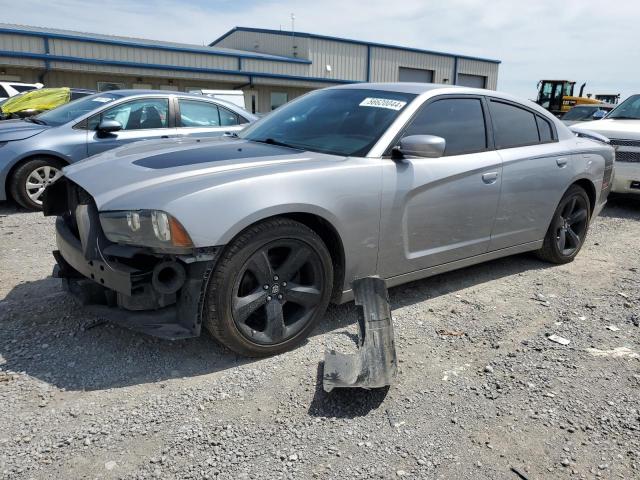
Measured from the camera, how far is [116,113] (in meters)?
6.99

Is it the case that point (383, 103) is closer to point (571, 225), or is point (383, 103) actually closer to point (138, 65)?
point (571, 225)

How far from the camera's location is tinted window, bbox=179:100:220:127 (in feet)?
24.0

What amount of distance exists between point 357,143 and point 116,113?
15.0 feet

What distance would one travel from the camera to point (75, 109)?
721 centimetres

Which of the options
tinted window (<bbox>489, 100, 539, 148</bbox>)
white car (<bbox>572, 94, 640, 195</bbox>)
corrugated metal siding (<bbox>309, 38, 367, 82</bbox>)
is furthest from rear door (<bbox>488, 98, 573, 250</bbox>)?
corrugated metal siding (<bbox>309, 38, 367, 82</bbox>)

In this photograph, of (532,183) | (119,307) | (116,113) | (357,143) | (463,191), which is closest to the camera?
(119,307)

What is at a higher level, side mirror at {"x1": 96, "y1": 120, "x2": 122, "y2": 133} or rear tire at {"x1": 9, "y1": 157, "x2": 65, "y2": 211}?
side mirror at {"x1": 96, "y1": 120, "x2": 122, "y2": 133}

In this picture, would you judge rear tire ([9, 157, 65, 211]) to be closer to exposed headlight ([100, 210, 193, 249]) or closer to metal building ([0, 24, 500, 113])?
exposed headlight ([100, 210, 193, 249])

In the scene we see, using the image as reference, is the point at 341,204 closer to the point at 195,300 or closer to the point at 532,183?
the point at 195,300

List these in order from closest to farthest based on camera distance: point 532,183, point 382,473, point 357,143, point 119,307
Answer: point 382,473
point 119,307
point 357,143
point 532,183

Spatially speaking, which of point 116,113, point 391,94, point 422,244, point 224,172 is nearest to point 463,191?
point 422,244

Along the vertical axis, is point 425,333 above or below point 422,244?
below

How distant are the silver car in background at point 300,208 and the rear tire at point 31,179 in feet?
11.5

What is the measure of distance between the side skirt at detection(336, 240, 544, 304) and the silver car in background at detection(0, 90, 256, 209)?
437 centimetres
